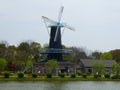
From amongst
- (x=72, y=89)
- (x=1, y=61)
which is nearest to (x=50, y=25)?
(x=1, y=61)

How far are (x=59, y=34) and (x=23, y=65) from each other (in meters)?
15.6

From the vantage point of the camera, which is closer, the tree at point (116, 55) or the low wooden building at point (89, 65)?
the low wooden building at point (89, 65)

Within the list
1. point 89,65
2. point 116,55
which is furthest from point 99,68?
point 116,55

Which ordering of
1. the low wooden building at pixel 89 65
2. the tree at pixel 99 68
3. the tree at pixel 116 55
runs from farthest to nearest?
the tree at pixel 116 55 → the low wooden building at pixel 89 65 → the tree at pixel 99 68

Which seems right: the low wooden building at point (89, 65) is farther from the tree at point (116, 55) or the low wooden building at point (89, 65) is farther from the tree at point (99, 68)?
the tree at point (99, 68)

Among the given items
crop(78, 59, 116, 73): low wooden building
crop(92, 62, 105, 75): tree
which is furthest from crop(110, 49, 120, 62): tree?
crop(92, 62, 105, 75): tree

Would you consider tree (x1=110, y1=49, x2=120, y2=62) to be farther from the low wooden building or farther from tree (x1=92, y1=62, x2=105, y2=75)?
tree (x1=92, y1=62, x2=105, y2=75)

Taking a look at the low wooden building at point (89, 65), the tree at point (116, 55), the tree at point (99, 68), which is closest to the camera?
the tree at point (99, 68)

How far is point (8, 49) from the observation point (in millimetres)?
90750

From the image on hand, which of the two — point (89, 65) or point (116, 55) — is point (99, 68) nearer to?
point (89, 65)

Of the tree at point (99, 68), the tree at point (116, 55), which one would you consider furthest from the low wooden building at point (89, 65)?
the tree at point (99, 68)

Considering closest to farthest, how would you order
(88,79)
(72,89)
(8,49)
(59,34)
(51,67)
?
(72,89), (88,79), (51,67), (59,34), (8,49)

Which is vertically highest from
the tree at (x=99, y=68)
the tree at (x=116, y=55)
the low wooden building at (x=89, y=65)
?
the tree at (x=116, y=55)

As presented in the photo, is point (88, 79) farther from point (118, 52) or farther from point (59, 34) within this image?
point (118, 52)
